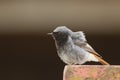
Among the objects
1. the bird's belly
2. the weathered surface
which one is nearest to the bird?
the bird's belly

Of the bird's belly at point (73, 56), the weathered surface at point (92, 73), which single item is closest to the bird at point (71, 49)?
the bird's belly at point (73, 56)

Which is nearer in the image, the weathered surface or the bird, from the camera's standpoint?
the weathered surface

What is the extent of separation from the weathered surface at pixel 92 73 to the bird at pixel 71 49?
73 cm

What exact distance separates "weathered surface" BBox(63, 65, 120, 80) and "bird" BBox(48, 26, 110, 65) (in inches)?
28.6

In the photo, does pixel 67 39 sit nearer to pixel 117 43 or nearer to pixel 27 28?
pixel 27 28

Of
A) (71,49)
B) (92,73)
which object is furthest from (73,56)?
(92,73)

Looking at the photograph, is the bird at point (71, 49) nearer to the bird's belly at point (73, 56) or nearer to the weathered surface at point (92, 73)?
the bird's belly at point (73, 56)

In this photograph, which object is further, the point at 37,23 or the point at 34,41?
the point at 34,41

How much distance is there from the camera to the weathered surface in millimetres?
1116

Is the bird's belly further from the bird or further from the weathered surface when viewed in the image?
the weathered surface

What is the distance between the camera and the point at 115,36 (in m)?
2.45

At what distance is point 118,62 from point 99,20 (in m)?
0.42

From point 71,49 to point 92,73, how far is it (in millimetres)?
832

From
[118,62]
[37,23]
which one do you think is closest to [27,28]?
[37,23]
